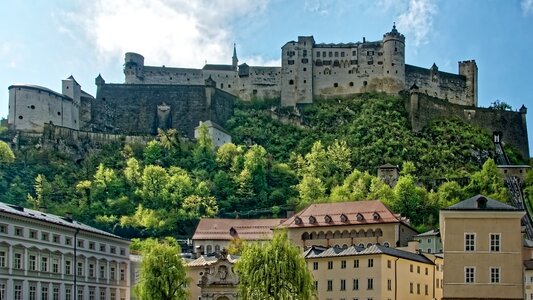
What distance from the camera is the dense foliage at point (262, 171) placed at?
11256cm

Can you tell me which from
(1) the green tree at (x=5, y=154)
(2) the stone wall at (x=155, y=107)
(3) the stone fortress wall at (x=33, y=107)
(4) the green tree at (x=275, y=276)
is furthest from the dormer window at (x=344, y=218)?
(3) the stone fortress wall at (x=33, y=107)

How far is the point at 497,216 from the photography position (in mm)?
52406

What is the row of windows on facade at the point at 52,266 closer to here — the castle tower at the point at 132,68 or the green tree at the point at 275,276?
the green tree at the point at 275,276

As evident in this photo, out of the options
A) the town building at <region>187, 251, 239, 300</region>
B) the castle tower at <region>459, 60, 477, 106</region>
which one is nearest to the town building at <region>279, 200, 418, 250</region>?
the town building at <region>187, 251, 239, 300</region>

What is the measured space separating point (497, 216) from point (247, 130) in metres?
94.0

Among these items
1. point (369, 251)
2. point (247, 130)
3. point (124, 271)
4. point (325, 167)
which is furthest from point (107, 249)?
point (247, 130)

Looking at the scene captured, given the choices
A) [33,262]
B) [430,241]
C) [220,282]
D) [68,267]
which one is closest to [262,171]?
[430,241]

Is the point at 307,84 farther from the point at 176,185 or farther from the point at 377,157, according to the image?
the point at 176,185

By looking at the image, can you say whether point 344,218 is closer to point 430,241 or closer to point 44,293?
point 430,241

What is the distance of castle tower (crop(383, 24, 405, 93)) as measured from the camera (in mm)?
148250

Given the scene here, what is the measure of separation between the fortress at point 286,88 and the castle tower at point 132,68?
0.57 feet

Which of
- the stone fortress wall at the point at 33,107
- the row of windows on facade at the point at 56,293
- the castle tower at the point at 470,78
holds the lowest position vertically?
the row of windows on facade at the point at 56,293

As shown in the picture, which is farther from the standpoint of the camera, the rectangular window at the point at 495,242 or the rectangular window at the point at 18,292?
the rectangular window at the point at 18,292

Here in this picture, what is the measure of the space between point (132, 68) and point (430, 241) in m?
78.1
